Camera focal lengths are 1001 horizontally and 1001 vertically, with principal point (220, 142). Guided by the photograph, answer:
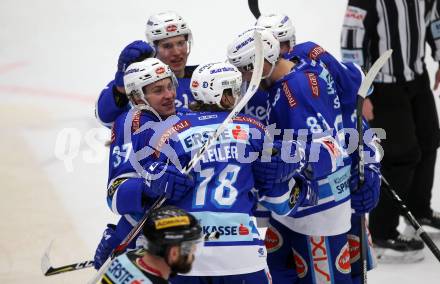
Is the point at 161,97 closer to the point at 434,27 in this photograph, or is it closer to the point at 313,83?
the point at 313,83

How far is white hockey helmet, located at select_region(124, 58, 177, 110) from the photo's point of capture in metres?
4.27

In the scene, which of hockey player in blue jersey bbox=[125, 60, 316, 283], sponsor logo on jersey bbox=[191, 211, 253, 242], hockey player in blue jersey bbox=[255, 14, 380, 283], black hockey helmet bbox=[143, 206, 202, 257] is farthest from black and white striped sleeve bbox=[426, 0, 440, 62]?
black hockey helmet bbox=[143, 206, 202, 257]

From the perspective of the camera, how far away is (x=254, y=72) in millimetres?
4090

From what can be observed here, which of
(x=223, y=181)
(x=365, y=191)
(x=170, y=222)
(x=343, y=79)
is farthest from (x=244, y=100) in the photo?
(x=170, y=222)

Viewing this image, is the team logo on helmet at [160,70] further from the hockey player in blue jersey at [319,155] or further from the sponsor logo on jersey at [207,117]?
the sponsor logo on jersey at [207,117]

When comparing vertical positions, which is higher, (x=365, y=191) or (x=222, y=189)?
(x=222, y=189)

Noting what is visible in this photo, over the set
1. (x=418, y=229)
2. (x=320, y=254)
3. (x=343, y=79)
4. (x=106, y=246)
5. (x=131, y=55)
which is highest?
(x=131, y=55)

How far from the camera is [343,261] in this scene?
451 centimetres

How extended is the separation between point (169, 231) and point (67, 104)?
509 centimetres

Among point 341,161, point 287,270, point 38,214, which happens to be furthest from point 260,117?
point 38,214

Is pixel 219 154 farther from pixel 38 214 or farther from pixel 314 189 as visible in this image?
pixel 38 214

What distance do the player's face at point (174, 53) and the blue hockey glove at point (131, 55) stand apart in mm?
216

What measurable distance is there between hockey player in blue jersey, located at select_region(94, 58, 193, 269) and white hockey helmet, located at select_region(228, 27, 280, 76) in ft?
0.98

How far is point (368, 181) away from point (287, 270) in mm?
560
